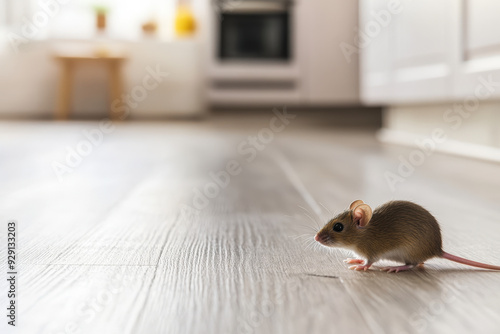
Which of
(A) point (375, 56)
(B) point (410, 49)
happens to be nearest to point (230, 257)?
(B) point (410, 49)

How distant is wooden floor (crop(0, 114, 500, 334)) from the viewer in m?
0.50

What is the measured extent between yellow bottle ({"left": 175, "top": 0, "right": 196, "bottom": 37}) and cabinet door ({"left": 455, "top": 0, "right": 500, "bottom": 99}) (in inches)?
157

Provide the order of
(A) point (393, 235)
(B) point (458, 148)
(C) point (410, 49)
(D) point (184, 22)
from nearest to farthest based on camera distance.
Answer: (A) point (393, 235)
(B) point (458, 148)
(C) point (410, 49)
(D) point (184, 22)

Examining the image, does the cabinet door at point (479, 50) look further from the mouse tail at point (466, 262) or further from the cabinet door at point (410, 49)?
the mouse tail at point (466, 262)

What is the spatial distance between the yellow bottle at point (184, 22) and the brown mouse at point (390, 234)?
5.30m

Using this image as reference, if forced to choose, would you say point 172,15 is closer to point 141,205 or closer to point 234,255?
point 141,205

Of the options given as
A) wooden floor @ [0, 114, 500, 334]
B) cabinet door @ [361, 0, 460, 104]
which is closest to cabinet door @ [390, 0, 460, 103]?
cabinet door @ [361, 0, 460, 104]

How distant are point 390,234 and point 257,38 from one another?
13.9 ft

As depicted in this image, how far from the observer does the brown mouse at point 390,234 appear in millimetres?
645

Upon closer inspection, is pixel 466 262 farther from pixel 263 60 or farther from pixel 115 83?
pixel 115 83

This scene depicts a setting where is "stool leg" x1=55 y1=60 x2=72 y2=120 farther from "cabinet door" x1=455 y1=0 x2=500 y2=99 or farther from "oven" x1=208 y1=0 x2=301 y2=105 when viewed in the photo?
"cabinet door" x1=455 y1=0 x2=500 y2=99

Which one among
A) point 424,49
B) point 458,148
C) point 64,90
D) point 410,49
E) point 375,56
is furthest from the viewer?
point 64,90

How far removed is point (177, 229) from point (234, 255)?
201mm

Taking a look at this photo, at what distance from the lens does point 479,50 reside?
→ 193 cm
